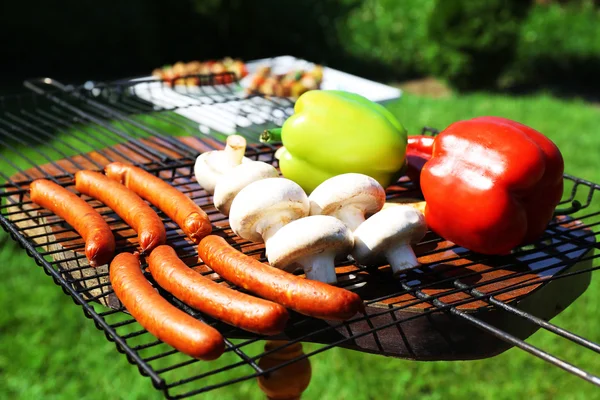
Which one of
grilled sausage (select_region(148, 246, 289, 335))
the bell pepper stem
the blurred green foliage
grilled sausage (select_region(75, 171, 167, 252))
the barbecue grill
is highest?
the bell pepper stem

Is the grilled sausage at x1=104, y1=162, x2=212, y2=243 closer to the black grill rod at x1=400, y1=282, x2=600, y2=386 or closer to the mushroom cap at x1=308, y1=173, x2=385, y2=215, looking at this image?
the mushroom cap at x1=308, y1=173, x2=385, y2=215

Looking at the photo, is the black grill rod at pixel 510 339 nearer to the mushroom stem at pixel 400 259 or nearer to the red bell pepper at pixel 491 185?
the mushroom stem at pixel 400 259

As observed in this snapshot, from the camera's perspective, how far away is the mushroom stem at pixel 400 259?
66.6 inches

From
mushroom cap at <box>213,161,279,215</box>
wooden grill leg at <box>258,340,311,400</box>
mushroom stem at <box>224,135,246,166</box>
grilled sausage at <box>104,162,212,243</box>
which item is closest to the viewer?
grilled sausage at <box>104,162,212,243</box>

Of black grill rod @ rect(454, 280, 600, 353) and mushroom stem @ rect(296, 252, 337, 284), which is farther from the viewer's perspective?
mushroom stem @ rect(296, 252, 337, 284)

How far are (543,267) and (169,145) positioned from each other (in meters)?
1.70

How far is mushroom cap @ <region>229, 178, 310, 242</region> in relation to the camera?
1.70m

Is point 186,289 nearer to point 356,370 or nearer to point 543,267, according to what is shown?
point 543,267

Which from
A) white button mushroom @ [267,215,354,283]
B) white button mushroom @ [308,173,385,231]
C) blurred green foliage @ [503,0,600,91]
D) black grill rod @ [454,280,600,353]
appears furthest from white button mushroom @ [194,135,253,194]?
blurred green foliage @ [503,0,600,91]

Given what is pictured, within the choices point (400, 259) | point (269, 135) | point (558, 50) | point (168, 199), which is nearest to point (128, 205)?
point (168, 199)

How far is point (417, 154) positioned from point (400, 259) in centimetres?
71

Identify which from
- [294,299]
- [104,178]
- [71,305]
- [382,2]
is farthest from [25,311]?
[382,2]

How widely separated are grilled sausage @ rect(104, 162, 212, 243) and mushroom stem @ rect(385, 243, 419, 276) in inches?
19.3

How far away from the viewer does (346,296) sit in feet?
4.56
